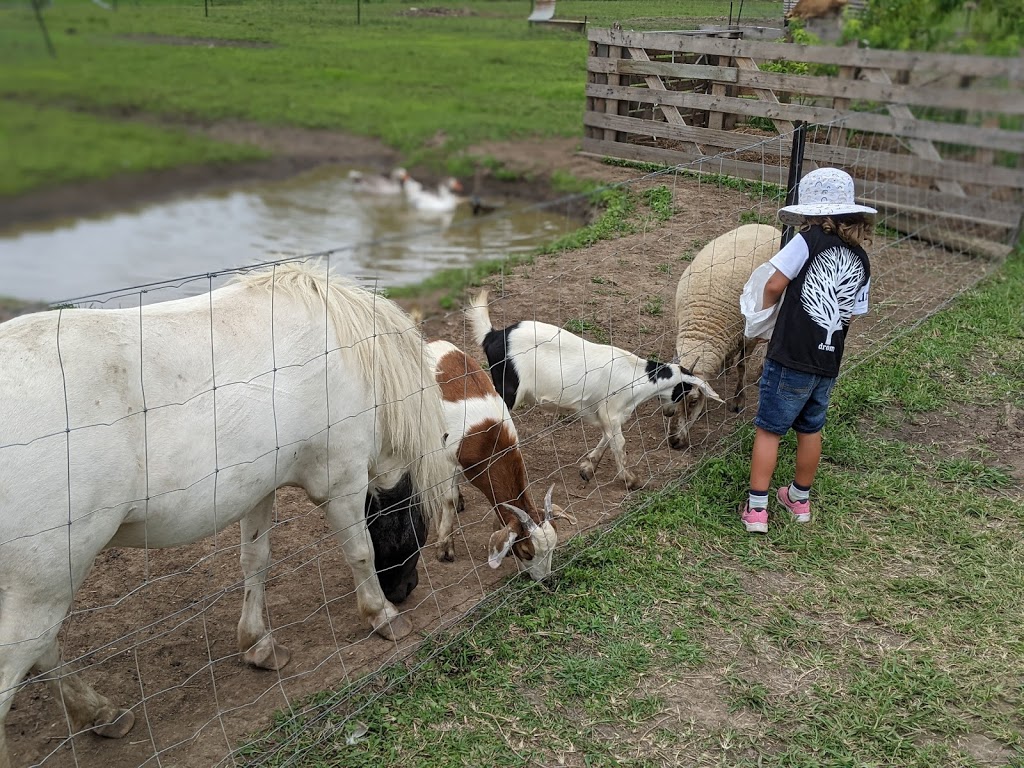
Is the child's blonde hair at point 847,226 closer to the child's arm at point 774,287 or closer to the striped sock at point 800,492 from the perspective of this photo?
the child's arm at point 774,287

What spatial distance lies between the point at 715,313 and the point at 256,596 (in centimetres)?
334

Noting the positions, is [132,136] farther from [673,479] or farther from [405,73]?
[673,479]

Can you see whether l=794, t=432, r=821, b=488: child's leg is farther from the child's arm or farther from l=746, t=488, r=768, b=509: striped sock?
the child's arm

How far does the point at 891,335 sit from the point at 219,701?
5426 mm

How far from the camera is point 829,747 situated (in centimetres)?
308

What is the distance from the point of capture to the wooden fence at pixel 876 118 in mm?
8109

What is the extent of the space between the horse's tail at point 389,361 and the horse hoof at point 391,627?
52 centimetres

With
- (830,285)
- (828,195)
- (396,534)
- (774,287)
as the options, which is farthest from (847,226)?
(396,534)

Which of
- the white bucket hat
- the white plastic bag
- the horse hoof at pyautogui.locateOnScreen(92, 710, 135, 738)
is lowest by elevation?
the horse hoof at pyautogui.locateOnScreen(92, 710, 135, 738)

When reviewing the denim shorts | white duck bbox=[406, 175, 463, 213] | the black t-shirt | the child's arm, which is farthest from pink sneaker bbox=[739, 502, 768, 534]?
white duck bbox=[406, 175, 463, 213]

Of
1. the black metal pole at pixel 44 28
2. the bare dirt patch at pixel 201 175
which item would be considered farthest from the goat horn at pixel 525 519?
the black metal pole at pixel 44 28

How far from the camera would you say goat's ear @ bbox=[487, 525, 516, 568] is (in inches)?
154

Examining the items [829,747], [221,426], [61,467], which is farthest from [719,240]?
[61,467]

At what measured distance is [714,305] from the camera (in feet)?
17.9
